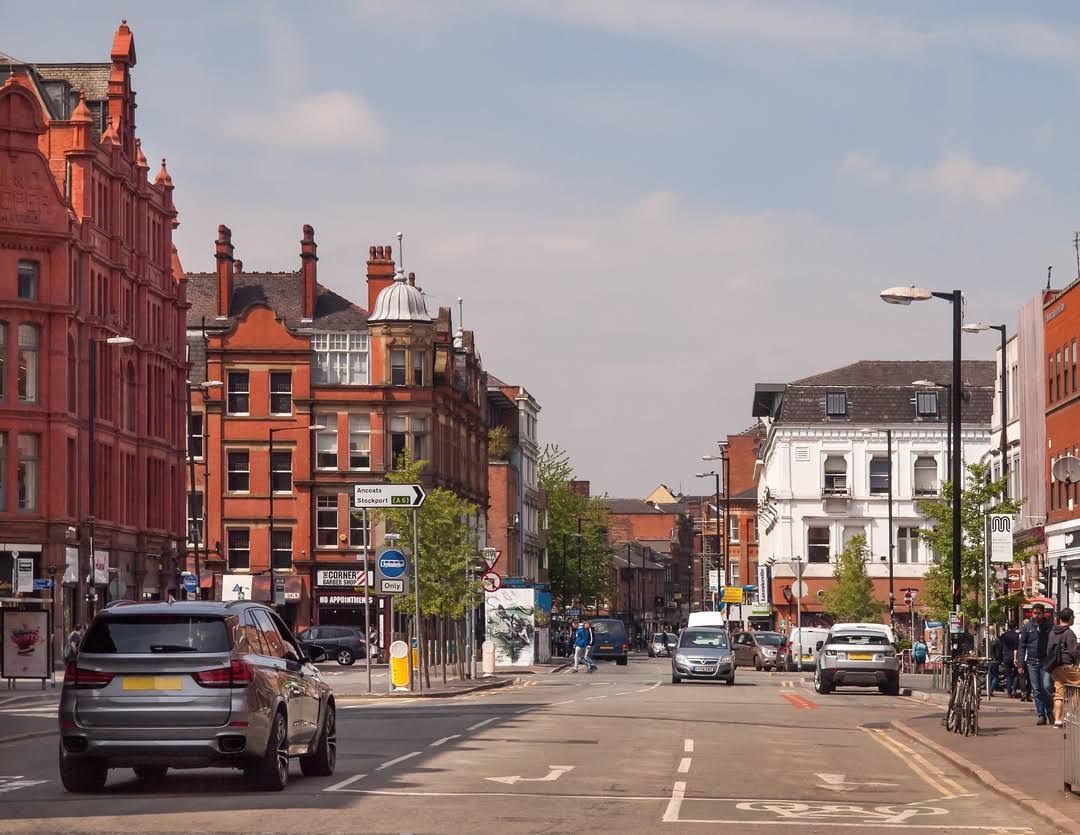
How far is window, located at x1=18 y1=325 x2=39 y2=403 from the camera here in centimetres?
6488

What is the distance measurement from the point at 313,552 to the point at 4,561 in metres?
28.1

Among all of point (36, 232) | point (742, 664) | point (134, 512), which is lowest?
point (742, 664)

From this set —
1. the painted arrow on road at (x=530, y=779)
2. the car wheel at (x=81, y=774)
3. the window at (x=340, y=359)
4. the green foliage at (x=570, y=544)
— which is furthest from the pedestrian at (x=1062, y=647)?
the green foliage at (x=570, y=544)

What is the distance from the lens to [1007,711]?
36.1 m

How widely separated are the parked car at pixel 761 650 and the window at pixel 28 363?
87.5ft

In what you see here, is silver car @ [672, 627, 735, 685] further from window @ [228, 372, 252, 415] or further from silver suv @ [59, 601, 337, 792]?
window @ [228, 372, 252, 415]

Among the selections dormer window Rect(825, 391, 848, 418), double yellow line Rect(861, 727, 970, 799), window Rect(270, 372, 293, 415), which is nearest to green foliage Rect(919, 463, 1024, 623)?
double yellow line Rect(861, 727, 970, 799)

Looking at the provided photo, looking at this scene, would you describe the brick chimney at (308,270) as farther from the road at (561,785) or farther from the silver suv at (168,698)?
the silver suv at (168,698)

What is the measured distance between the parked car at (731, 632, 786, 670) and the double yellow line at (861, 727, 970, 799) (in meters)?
44.0

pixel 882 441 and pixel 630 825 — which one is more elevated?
pixel 882 441

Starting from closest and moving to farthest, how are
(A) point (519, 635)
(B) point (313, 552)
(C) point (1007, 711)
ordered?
(C) point (1007, 711)
(A) point (519, 635)
(B) point (313, 552)

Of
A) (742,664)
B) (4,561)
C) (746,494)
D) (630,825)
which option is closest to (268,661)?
(630,825)

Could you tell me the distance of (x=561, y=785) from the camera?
19234 millimetres

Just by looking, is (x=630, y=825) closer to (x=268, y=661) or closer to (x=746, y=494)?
(x=268, y=661)
